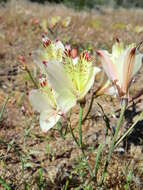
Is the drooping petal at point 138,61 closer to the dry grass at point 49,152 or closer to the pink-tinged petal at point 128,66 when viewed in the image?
the pink-tinged petal at point 128,66

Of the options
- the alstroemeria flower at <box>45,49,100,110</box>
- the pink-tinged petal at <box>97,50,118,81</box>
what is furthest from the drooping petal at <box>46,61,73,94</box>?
the pink-tinged petal at <box>97,50,118,81</box>

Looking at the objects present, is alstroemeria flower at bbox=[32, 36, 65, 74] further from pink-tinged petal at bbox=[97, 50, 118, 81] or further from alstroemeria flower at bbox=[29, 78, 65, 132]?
pink-tinged petal at bbox=[97, 50, 118, 81]

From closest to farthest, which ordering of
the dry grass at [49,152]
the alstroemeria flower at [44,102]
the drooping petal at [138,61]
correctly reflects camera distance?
the drooping petal at [138,61], the alstroemeria flower at [44,102], the dry grass at [49,152]

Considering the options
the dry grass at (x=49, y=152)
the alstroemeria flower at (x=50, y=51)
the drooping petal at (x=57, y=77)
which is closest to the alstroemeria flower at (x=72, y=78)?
the drooping petal at (x=57, y=77)

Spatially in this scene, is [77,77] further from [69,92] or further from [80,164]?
[80,164]

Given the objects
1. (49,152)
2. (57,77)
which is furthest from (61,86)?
(49,152)

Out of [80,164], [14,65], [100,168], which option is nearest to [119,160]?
[100,168]
